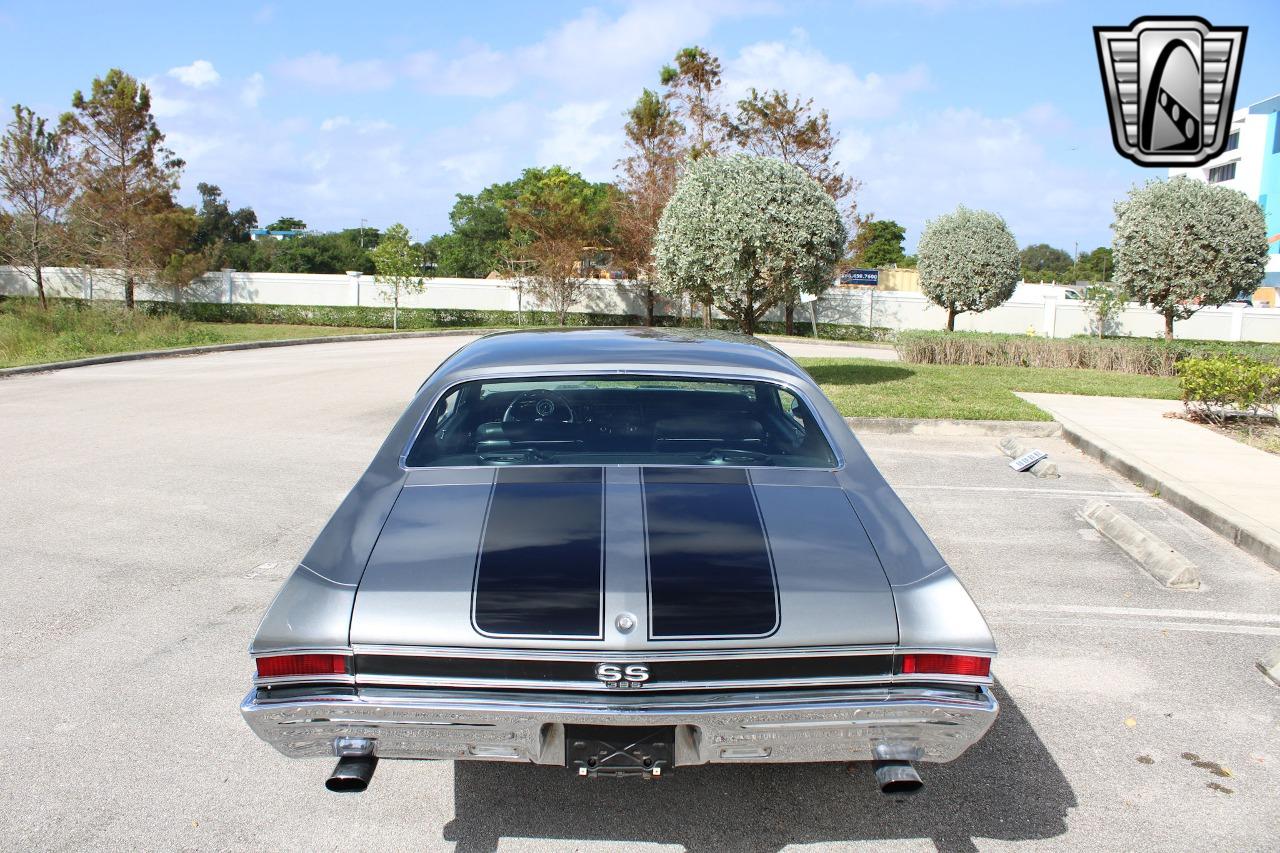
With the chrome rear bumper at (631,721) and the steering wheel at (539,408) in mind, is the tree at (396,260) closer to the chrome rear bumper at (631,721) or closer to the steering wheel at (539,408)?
the steering wheel at (539,408)

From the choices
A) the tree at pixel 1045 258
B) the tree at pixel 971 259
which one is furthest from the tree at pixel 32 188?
Result: the tree at pixel 1045 258

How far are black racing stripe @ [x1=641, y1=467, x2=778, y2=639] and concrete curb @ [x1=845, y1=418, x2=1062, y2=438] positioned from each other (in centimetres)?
885

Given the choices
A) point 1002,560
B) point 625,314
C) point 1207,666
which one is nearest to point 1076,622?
point 1207,666

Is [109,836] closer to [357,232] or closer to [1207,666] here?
[1207,666]

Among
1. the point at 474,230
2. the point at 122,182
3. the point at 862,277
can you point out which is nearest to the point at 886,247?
the point at 474,230

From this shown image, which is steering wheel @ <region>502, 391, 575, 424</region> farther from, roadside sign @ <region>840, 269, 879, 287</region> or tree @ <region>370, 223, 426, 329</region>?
roadside sign @ <region>840, 269, 879, 287</region>

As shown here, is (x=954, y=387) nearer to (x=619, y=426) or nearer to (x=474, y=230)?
(x=619, y=426)

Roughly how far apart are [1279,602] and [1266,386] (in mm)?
7534

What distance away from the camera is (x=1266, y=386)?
1211cm

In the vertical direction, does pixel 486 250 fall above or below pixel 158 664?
above

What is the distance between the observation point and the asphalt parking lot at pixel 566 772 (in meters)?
3.25

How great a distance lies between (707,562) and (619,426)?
5.40 ft

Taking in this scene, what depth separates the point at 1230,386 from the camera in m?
11.9

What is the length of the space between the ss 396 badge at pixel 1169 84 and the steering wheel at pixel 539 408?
724cm
